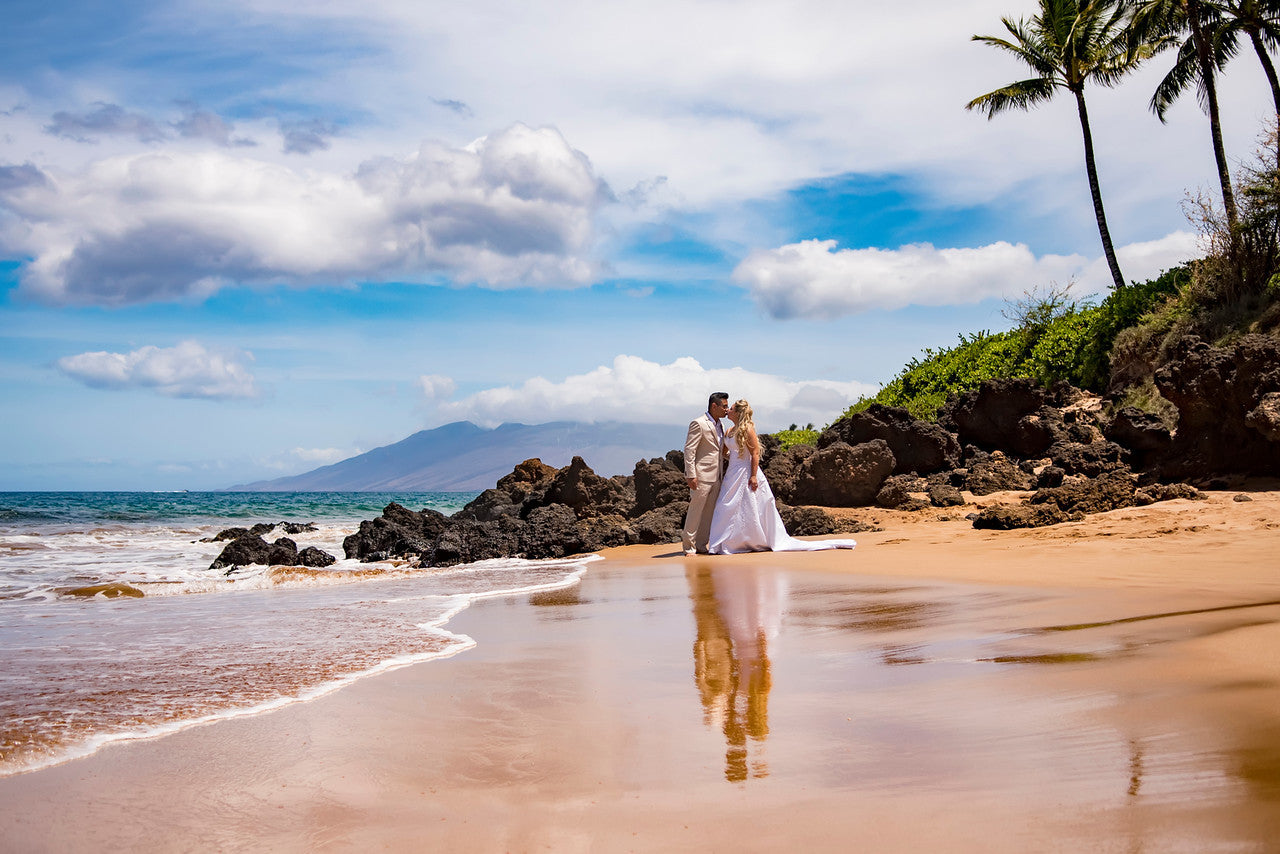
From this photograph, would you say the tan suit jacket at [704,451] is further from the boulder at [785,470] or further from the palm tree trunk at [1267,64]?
the palm tree trunk at [1267,64]

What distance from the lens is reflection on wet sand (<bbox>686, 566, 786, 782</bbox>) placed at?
123 inches

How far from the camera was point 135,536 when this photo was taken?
2492cm

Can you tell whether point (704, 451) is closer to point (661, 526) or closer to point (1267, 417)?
point (661, 526)

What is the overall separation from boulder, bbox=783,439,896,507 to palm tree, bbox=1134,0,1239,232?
41.7 feet

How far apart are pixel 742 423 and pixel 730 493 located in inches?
37.5

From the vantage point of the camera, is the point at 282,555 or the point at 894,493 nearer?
the point at 894,493

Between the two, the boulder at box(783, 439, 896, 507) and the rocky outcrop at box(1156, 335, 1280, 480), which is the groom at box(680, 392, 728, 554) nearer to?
the boulder at box(783, 439, 896, 507)

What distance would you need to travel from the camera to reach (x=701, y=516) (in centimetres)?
1207

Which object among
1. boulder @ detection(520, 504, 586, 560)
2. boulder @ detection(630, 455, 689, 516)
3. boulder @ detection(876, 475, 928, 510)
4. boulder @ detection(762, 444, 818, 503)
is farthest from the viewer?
boulder @ detection(630, 455, 689, 516)

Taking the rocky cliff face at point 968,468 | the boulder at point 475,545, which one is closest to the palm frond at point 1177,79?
the rocky cliff face at point 968,468

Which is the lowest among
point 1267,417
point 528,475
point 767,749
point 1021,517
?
point 767,749

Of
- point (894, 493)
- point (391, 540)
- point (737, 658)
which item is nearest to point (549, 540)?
point (391, 540)

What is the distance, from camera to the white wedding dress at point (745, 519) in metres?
11.6

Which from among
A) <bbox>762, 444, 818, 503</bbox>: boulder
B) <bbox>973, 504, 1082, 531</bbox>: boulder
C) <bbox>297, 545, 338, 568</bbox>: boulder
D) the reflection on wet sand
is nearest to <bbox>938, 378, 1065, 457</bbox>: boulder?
<bbox>762, 444, 818, 503</bbox>: boulder
